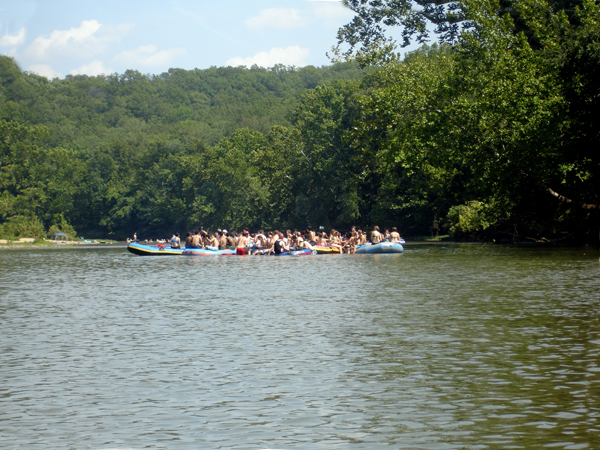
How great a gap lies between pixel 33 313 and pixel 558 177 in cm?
2386

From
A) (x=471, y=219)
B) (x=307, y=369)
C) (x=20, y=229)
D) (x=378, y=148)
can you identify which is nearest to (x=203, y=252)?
(x=471, y=219)

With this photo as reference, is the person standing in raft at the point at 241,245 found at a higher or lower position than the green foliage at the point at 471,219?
lower

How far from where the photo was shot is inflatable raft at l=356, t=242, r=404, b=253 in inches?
1397

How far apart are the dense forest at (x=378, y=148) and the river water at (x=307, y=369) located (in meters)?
15.1

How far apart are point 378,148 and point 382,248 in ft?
69.7

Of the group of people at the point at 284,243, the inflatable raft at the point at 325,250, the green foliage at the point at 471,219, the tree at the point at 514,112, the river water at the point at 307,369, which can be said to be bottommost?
the river water at the point at 307,369

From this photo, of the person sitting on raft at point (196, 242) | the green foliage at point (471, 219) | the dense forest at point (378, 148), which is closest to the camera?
the dense forest at point (378, 148)

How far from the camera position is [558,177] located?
31.1 meters

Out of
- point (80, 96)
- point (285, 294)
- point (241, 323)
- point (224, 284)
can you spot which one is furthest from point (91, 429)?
point (80, 96)

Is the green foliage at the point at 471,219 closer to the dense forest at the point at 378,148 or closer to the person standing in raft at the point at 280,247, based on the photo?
the dense forest at the point at 378,148

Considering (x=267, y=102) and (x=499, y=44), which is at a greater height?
(x=267, y=102)

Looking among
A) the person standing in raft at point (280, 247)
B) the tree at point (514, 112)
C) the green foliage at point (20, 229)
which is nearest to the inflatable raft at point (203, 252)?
the person standing in raft at point (280, 247)

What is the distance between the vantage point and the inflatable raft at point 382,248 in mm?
35481

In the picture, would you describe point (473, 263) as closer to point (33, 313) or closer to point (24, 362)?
point (33, 313)
